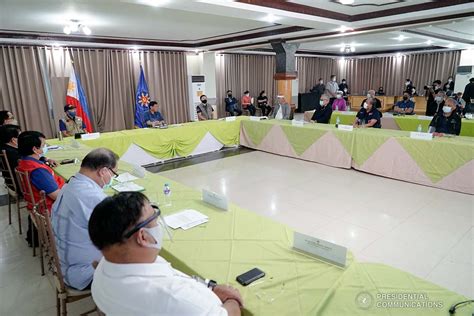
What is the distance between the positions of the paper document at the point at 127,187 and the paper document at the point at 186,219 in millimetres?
585

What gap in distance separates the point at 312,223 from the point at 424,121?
4574 millimetres

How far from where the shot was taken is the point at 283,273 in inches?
52.1

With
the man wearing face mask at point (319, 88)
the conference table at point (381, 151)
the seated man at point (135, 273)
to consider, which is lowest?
the conference table at point (381, 151)

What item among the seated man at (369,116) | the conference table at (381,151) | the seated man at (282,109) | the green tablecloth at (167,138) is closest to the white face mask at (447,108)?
the conference table at (381,151)

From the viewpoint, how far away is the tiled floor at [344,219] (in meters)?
2.27

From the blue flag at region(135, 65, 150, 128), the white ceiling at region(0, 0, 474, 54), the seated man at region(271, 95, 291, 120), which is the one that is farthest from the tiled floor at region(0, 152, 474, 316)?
the blue flag at region(135, 65, 150, 128)

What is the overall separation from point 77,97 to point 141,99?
1.65 meters

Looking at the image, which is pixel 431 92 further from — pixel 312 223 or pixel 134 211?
pixel 134 211

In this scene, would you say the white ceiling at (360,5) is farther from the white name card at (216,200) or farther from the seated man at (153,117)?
the white name card at (216,200)

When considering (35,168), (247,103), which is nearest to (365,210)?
(35,168)

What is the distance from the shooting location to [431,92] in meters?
8.48

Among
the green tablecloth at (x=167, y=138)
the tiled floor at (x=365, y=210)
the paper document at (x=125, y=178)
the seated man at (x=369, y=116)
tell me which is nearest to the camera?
the tiled floor at (x=365, y=210)

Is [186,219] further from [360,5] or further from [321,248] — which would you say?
[360,5]

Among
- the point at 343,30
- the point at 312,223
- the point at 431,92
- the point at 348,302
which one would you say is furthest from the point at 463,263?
the point at 431,92
